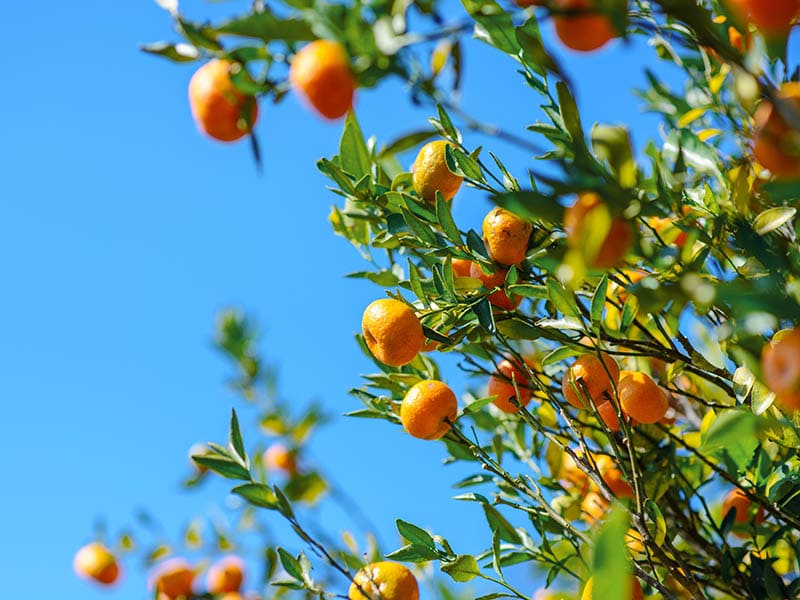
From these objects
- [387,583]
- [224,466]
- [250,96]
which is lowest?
[387,583]

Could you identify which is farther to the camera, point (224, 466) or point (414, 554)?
point (224, 466)

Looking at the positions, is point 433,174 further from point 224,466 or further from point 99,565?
point 99,565

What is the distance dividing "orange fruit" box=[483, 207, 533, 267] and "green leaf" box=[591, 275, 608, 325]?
0.18 m

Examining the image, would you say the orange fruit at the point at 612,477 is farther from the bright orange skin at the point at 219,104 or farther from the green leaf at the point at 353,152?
the bright orange skin at the point at 219,104

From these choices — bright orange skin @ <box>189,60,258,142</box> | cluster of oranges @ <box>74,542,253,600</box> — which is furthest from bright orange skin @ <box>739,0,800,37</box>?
cluster of oranges @ <box>74,542,253,600</box>

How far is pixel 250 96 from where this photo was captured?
944 mm

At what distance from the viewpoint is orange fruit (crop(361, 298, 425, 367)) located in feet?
Result: 4.18

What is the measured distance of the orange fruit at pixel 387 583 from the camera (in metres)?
1.40

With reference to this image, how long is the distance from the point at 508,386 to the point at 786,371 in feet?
2.73

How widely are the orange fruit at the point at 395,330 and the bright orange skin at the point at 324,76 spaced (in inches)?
18.9

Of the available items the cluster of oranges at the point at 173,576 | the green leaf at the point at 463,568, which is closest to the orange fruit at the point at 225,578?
the cluster of oranges at the point at 173,576

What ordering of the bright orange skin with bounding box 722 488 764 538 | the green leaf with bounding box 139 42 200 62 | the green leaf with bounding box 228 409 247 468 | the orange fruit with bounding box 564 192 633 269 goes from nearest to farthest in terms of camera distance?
the orange fruit with bounding box 564 192 633 269 < the green leaf with bounding box 139 42 200 62 < the green leaf with bounding box 228 409 247 468 < the bright orange skin with bounding box 722 488 764 538

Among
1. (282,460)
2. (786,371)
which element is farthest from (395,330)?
(282,460)

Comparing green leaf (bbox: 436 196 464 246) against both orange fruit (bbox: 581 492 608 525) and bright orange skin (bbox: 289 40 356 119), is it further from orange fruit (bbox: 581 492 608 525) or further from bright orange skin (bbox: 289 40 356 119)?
orange fruit (bbox: 581 492 608 525)
